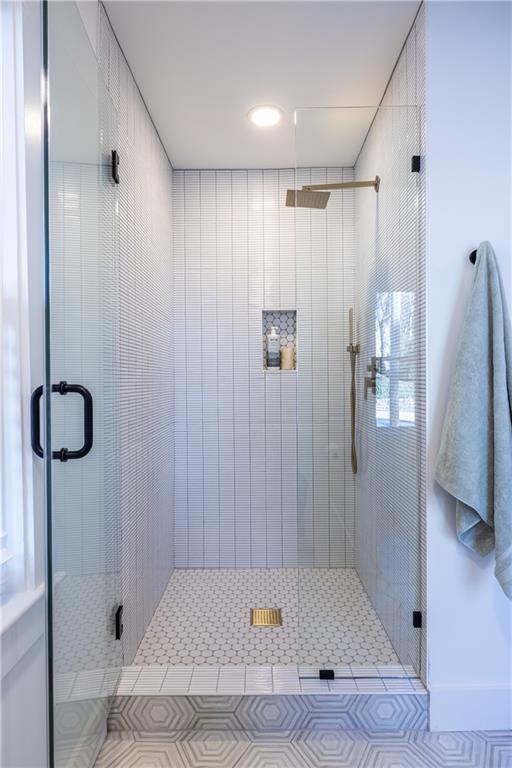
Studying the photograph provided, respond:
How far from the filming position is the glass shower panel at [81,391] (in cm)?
90

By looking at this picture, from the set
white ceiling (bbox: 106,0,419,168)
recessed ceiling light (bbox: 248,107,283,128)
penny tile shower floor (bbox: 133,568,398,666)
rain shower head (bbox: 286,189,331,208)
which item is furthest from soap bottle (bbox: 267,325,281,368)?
penny tile shower floor (bbox: 133,568,398,666)

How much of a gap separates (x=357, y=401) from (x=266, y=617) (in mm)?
1126

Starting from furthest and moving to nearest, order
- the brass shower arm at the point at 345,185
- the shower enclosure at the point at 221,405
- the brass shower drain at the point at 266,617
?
the brass shower drain at the point at 266,617, the brass shower arm at the point at 345,185, the shower enclosure at the point at 221,405

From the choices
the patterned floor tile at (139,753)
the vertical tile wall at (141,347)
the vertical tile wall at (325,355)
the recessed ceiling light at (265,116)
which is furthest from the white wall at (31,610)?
the recessed ceiling light at (265,116)

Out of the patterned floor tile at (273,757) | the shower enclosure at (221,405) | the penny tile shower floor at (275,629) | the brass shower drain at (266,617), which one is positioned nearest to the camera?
the shower enclosure at (221,405)

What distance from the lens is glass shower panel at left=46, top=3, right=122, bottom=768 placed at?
0.90 m

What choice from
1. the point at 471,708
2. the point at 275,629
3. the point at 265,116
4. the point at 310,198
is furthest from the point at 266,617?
the point at 265,116

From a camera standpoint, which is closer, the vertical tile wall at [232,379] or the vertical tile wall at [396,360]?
the vertical tile wall at [396,360]

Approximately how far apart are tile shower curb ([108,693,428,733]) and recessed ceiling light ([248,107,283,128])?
2378 millimetres

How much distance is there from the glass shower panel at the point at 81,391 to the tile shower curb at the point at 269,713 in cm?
14

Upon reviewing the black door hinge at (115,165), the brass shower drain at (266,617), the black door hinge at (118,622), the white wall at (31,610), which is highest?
the black door hinge at (115,165)

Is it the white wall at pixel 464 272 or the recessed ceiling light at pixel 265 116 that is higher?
the recessed ceiling light at pixel 265 116

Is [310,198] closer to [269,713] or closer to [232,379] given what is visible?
[232,379]

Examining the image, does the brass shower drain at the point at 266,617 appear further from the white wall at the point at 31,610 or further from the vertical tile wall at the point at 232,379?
the white wall at the point at 31,610
